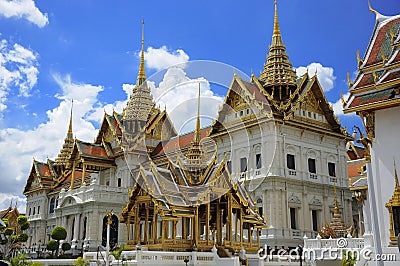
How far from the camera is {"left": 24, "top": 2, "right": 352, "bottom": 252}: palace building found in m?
16.0

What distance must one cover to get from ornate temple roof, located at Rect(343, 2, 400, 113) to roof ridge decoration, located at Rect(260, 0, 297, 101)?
51.6ft

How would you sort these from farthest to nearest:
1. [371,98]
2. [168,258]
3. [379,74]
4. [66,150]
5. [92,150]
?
[66,150] → [92,150] → [168,258] → [379,74] → [371,98]

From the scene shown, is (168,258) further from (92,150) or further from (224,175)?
(92,150)

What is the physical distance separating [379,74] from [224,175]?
6.03m

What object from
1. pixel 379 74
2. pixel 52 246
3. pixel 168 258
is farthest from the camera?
pixel 52 246

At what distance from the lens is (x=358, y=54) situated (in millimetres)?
15242

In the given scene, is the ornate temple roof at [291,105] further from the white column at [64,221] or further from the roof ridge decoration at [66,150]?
the roof ridge decoration at [66,150]

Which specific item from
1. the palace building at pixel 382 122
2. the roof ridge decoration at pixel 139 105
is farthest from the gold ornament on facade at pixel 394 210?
the roof ridge decoration at pixel 139 105

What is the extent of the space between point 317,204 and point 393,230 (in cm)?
1691

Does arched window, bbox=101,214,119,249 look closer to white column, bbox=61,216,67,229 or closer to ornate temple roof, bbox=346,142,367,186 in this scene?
white column, bbox=61,216,67,229

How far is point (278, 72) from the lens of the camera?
33.1 meters

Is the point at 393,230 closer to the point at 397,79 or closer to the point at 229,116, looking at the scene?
the point at 397,79

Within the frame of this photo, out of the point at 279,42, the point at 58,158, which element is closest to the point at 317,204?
the point at 279,42

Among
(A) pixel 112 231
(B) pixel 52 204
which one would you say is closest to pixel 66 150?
(B) pixel 52 204
